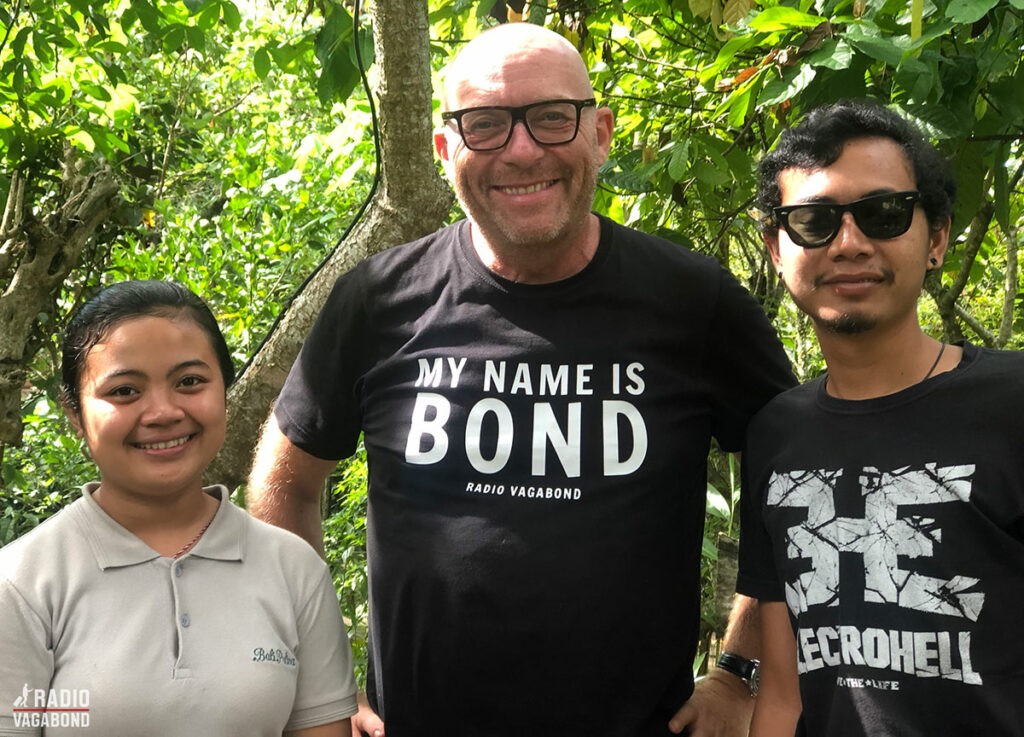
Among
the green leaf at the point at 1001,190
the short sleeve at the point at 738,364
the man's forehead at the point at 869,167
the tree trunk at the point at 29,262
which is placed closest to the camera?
the man's forehead at the point at 869,167

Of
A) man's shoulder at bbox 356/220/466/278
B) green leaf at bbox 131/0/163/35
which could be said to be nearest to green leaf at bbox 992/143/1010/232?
man's shoulder at bbox 356/220/466/278

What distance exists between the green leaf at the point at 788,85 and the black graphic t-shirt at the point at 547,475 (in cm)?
35

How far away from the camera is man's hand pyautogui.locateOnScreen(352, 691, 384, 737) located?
7.32 ft

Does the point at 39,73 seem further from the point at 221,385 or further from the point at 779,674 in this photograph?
the point at 779,674

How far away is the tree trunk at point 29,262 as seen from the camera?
4.75 metres

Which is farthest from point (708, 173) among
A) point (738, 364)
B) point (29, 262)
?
point (29, 262)

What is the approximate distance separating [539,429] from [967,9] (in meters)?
1.06

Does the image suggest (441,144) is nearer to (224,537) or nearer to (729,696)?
(224,537)

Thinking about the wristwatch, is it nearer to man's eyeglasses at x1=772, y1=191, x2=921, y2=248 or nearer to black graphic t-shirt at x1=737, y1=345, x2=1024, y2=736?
black graphic t-shirt at x1=737, y1=345, x2=1024, y2=736

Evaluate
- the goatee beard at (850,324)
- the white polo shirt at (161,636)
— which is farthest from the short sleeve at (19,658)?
the goatee beard at (850,324)

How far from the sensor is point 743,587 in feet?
6.88

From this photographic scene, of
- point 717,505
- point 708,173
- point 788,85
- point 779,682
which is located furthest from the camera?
point 717,505

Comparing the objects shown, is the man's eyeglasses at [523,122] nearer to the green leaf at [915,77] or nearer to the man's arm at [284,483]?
the green leaf at [915,77]

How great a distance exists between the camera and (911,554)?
176 cm
